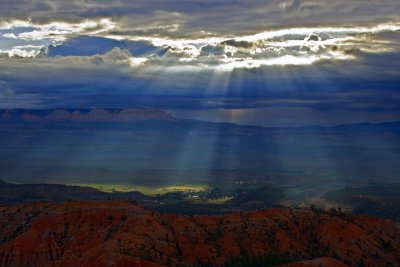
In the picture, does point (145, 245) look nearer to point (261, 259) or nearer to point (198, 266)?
point (198, 266)

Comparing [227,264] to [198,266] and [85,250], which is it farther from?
[85,250]

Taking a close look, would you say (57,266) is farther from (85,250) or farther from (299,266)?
Result: (299,266)

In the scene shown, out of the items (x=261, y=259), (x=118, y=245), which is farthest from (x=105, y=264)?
(x=261, y=259)

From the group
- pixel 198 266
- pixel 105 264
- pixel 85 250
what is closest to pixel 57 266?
pixel 85 250

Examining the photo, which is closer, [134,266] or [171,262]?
[134,266]

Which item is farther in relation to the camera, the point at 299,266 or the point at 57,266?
the point at 57,266

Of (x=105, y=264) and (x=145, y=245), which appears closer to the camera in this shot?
(x=105, y=264)

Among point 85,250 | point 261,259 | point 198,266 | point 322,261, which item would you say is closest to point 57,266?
point 85,250
